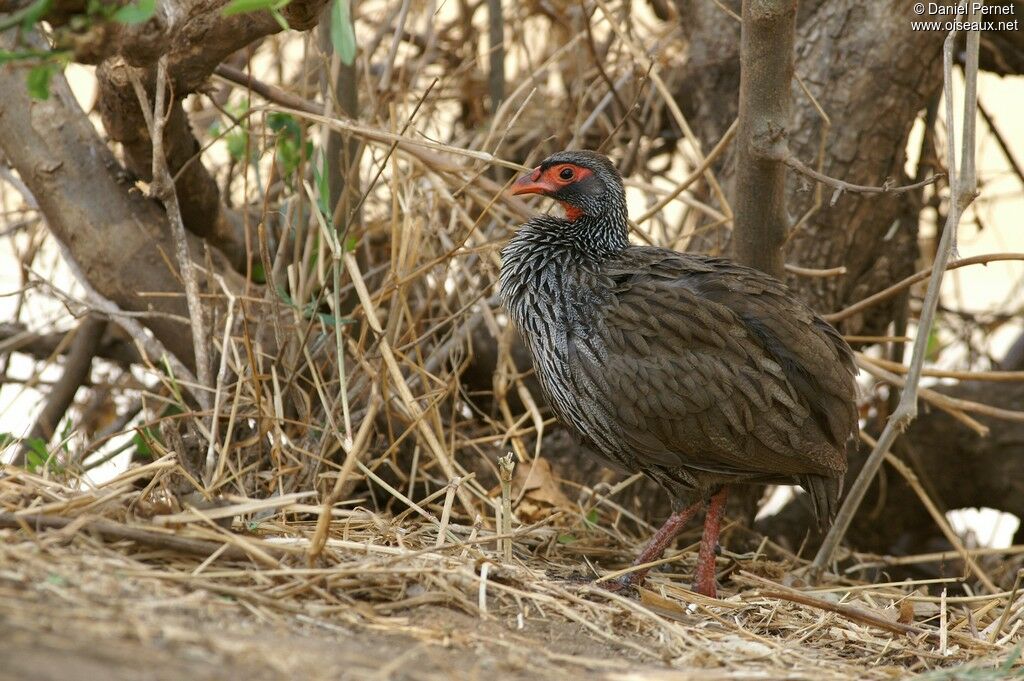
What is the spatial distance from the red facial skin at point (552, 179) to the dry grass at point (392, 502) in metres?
0.14

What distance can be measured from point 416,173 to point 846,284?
1.74 m

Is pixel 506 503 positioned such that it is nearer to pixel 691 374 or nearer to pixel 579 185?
pixel 691 374

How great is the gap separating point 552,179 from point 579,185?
0.09m

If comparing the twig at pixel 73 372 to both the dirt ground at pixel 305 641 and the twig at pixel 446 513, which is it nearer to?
the twig at pixel 446 513

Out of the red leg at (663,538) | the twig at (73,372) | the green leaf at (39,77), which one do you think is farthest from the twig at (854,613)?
the twig at (73,372)

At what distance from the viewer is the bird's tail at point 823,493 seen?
132 inches

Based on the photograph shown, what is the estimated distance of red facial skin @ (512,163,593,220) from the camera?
11.8ft

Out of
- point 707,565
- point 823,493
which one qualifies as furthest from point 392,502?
point 823,493

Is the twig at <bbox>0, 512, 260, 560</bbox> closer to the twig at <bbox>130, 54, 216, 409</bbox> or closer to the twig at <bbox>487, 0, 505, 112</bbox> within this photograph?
the twig at <bbox>130, 54, 216, 409</bbox>

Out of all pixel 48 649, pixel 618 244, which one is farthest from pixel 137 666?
pixel 618 244

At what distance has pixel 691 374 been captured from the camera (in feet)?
10.3

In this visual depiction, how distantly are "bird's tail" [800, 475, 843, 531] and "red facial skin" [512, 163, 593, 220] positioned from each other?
3.71 ft

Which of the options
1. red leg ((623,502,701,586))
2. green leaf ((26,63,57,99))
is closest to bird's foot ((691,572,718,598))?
red leg ((623,502,701,586))

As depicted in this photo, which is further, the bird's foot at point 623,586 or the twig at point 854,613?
the bird's foot at point 623,586
